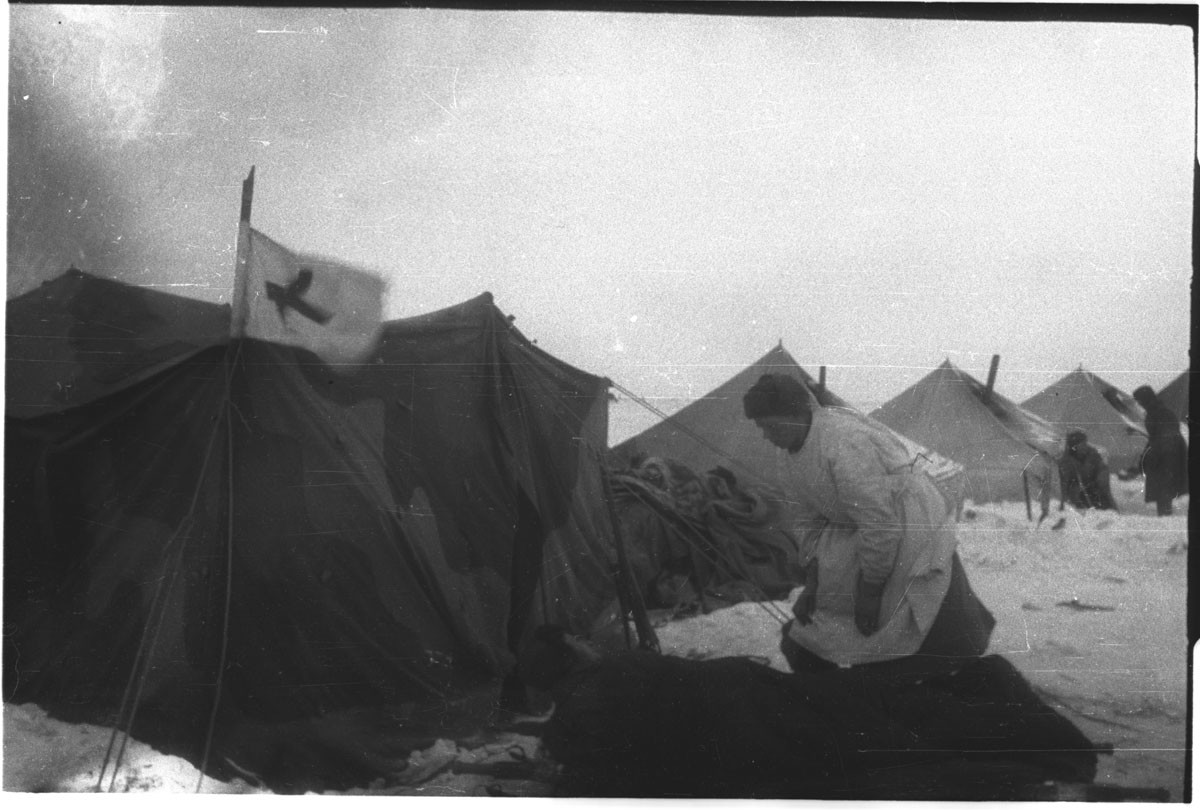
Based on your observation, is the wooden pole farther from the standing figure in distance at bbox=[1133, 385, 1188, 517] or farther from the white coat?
the standing figure in distance at bbox=[1133, 385, 1188, 517]

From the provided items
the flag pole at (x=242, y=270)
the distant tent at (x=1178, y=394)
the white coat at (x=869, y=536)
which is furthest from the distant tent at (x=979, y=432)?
the flag pole at (x=242, y=270)

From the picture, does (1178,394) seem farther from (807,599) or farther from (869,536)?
(807,599)

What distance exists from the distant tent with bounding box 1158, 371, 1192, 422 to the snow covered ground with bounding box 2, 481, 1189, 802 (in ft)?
0.96

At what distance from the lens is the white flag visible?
4848 millimetres

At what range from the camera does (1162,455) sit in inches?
191

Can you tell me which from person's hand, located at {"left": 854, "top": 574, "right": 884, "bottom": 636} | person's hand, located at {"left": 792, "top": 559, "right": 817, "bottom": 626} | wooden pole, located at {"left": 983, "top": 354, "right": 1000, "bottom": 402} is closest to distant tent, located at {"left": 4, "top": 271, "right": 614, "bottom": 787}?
person's hand, located at {"left": 792, "top": 559, "right": 817, "bottom": 626}

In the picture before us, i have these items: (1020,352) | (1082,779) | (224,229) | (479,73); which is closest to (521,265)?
(479,73)

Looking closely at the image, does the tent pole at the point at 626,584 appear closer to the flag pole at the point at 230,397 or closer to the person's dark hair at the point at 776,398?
the person's dark hair at the point at 776,398

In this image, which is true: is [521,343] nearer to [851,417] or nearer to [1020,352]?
[851,417]

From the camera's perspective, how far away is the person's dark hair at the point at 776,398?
4.85m

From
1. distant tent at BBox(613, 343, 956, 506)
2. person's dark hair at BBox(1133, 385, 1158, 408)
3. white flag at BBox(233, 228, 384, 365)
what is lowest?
distant tent at BBox(613, 343, 956, 506)

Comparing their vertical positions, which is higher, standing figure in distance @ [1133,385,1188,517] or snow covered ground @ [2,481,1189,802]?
standing figure in distance @ [1133,385,1188,517]

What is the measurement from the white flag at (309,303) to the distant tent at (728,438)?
3.15 feet

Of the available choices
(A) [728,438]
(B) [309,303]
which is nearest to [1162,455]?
(A) [728,438]
